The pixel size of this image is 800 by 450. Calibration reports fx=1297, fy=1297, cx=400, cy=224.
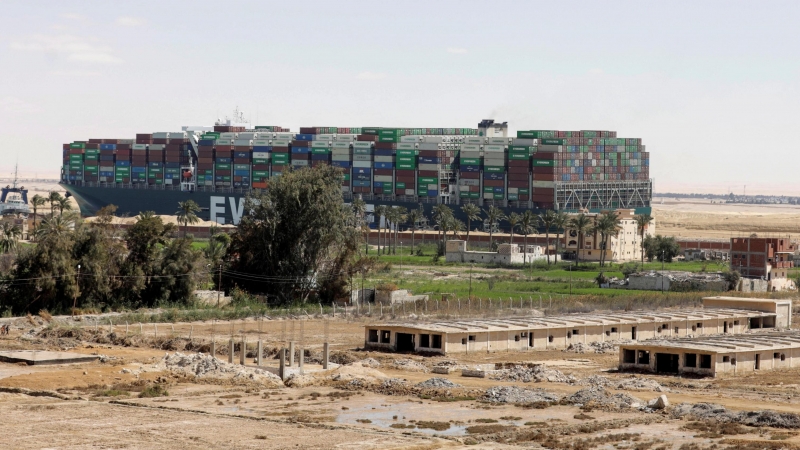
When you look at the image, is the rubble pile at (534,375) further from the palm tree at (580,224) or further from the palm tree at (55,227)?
the palm tree at (580,224)

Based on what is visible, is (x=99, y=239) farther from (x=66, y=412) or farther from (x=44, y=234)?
(x=66, y=412)

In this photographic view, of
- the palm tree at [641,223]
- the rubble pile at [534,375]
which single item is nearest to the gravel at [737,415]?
the rubble pile at [534,375]

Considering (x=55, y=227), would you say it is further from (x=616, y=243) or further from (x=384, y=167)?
(x=384, y=167)

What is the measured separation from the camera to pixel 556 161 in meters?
152

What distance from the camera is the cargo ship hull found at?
6870 inches

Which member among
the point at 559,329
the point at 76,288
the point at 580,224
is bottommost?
the point at 559,329

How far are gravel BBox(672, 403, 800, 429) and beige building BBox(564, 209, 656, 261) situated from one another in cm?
7793

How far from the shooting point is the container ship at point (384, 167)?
155125mm

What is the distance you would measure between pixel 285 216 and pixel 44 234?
14525mm

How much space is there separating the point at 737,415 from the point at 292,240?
42757mm

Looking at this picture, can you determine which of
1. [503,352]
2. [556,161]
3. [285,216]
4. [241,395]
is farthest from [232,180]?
[241,395]

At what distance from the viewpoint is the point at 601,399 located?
36781mm

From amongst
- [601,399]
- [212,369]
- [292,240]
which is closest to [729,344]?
[601,399]

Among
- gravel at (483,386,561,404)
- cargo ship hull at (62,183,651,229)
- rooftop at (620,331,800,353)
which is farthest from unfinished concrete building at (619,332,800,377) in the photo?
cargo ship hull at (62,183,651,229)
